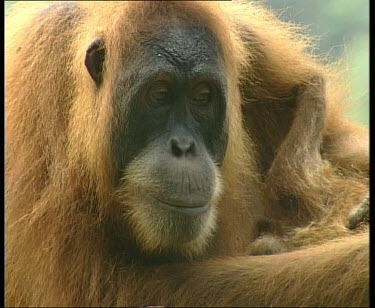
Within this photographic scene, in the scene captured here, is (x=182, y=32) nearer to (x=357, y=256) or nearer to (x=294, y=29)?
(x=357, y=256)

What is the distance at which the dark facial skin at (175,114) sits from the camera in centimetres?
221

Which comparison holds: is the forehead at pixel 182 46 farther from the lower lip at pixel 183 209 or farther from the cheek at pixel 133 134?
the lower lip at pixel 183 209

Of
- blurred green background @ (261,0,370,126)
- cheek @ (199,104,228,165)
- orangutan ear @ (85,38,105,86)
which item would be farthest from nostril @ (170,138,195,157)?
blurred green background @ (261,0,370,126)

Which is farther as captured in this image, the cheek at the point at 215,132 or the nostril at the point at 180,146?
the cheek at the point at 215,132

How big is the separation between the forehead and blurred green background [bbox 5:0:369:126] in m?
0.44

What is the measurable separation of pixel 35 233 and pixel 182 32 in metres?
0.70

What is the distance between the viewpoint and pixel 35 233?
2.33 meters

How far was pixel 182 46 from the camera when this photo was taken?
2217 millimetres

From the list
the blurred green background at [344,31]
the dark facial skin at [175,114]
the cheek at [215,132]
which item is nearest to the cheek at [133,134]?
the dark facial skin at [175,114]

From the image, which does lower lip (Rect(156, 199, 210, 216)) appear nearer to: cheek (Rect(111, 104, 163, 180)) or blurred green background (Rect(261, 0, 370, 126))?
cheek (Rect(111, 104, 163, 180))

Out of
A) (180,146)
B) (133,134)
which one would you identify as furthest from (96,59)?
(180,146)

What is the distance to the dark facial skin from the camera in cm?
221

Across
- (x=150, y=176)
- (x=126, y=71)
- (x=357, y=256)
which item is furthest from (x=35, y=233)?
(x=357, y=256)

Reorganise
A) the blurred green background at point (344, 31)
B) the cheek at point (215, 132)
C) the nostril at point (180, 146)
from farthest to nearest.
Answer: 1. the blurred green background at point (344, 31)
2. the cheek at point (215, 132)
3. the nostril at point (180, 146)
